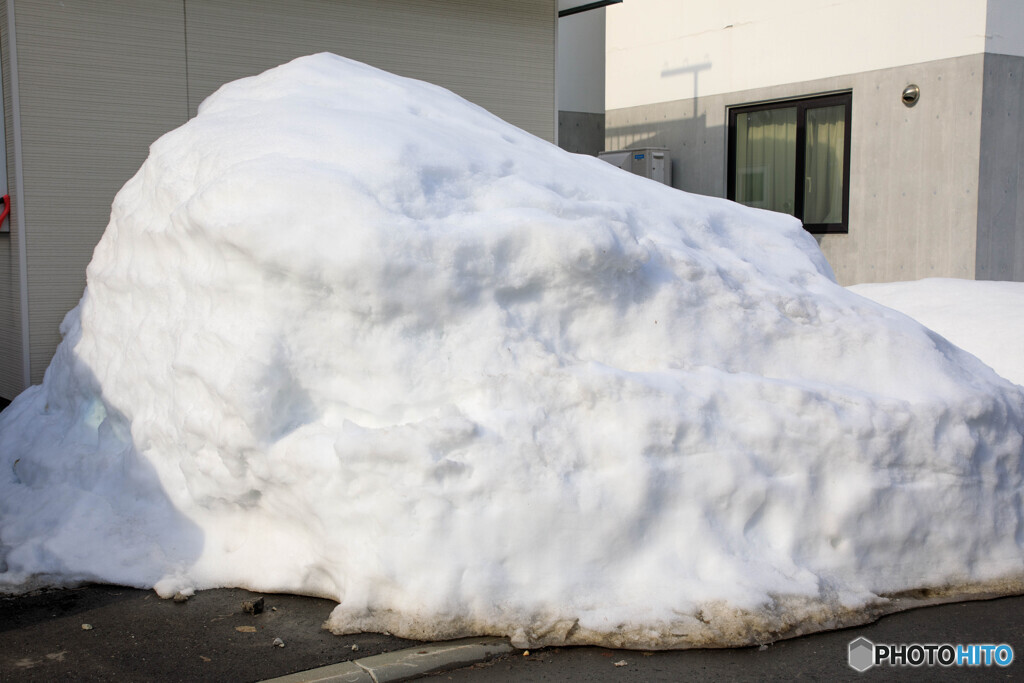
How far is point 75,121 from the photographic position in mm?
7023

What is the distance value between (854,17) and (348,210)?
930 cm

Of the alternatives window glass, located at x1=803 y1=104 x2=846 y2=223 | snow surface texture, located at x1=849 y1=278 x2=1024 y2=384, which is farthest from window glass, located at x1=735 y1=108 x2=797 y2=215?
snow surface texture, located at x1=849 y1=278 x2=1024 y2=384

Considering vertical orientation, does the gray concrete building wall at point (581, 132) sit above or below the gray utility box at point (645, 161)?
above

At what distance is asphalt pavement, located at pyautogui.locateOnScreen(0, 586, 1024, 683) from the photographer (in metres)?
3.55

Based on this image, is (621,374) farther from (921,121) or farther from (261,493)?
(921,121)

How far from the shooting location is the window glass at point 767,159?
12844 millimetres

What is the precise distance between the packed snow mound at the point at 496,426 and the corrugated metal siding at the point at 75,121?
2.40 metres

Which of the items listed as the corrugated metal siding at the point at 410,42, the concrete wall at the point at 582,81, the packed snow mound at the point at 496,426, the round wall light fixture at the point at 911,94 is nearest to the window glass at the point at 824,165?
the round wall light fixture at the point at 911,94

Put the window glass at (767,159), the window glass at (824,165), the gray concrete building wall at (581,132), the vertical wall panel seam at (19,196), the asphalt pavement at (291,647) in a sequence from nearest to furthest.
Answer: the asphalt pavement at (291,647) → the vertical wall panel seam at (19,196) → the window glass at (824,165) → the window glass at (767,159) → the gray concrete building wall at (581,132)

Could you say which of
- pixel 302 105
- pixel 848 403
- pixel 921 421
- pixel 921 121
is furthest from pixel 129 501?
pixel 921 121

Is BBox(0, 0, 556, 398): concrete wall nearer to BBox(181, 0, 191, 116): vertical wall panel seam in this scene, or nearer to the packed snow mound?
BBox(181, 0, 191, 116): vertical wall panel seam

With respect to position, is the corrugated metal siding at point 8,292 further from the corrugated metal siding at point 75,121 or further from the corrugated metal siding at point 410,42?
the corrugated metal siding at point 410,42

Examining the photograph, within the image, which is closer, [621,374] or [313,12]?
[621,374]

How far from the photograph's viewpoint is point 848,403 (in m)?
4.42
